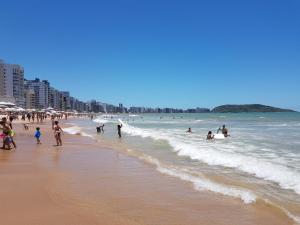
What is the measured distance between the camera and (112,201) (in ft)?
25.6

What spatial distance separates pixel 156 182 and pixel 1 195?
12.4ft

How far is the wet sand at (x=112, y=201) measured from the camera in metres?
6.56

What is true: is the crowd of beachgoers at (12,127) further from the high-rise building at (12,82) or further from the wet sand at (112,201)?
the high-rise building at (12,82)

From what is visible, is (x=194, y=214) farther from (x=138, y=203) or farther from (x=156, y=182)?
(x=156, y=182)

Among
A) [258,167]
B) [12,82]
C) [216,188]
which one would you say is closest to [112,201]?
[216,188]

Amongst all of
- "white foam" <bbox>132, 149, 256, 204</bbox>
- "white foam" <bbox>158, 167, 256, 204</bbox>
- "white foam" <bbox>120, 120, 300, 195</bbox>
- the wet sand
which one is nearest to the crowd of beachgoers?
the wet sand

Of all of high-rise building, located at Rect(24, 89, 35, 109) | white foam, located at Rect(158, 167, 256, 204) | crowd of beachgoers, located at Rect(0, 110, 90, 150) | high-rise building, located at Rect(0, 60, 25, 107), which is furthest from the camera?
high-rise building, located at Rect(24, 89, 35, 109)

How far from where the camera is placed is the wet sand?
6562 millimetres

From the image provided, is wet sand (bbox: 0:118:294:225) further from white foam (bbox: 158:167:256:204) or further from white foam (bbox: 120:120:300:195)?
white foam (bbox: 120:120:300:195)

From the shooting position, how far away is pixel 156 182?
10094 mm

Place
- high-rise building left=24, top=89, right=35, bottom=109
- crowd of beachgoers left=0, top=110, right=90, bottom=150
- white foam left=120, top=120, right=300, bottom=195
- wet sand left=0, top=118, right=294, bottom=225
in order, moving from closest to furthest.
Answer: wet sand left=0, top=118, right=294, bottom=225 → white foam left=120, top=120, right=300, bottom=195 → crowd of beachgoers left=0, top=110, right=90, bottom=150 → high-rise building left=24, top=89, right=35, bottom=109

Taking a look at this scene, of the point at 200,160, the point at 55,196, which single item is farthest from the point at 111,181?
the point at 200,160

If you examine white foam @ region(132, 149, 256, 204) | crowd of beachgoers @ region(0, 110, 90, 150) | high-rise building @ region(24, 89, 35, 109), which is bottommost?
white foam @ region(132, 149, 256, 204)

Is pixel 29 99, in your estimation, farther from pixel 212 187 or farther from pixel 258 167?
pixel 212 187
